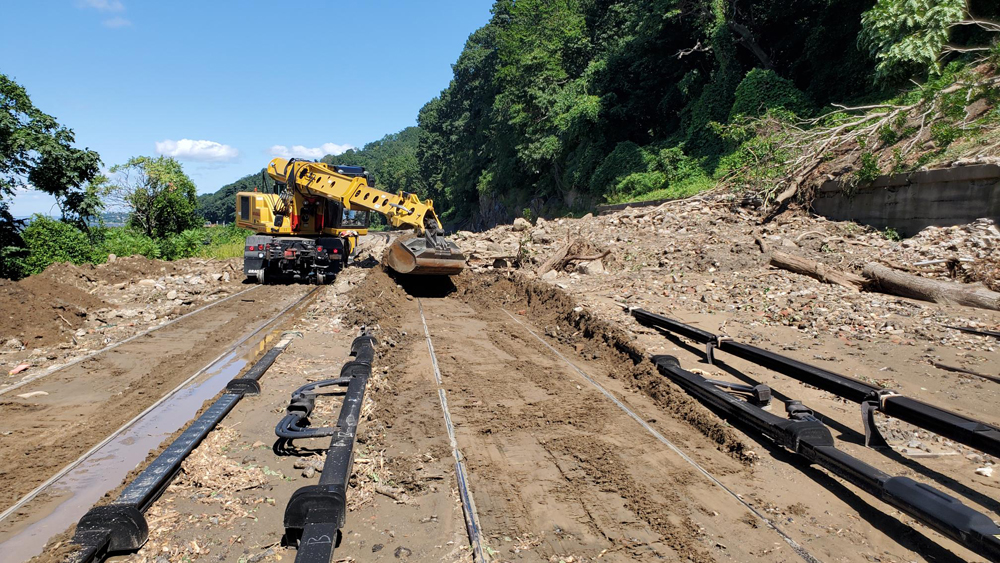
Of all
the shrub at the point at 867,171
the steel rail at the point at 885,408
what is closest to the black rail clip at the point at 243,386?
the steel rail at the point at 885,408

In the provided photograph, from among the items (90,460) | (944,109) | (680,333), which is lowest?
(90,460)

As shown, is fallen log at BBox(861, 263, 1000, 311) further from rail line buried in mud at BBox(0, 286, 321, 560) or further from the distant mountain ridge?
the distant mountain ridge

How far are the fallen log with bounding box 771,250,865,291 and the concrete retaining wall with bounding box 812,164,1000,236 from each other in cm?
267

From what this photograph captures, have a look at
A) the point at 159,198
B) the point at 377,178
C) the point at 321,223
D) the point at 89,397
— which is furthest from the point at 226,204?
the point at 89,397

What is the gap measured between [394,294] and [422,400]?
23.0 feet

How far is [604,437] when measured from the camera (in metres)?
5.37

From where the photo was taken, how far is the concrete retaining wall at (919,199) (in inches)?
438

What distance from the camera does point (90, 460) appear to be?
5.22 metres

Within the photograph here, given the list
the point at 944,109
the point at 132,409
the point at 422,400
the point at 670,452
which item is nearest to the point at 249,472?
the point at 422,400

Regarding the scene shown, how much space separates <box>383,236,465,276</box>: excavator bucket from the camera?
1328cm

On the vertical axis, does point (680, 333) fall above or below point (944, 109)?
below

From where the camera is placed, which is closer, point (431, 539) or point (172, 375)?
point (431, 539)

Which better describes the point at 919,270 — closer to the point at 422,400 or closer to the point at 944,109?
the point at 944,109

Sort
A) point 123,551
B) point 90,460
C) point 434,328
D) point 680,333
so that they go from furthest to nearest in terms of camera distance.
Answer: point 434,328 < point 680,333 < point 90,460 < point 123,551
